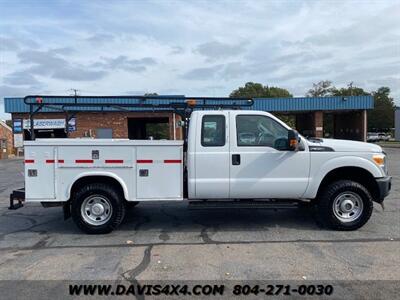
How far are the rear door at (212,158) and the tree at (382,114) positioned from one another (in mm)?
95387

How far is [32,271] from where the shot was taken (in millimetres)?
5625

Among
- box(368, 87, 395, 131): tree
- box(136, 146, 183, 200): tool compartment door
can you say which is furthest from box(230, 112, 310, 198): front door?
box(368, 87, 395, 131): tree

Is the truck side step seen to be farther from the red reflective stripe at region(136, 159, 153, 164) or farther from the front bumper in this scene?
the front bumper

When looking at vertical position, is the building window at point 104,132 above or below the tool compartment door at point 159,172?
above

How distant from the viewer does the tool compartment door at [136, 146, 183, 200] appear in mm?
7371

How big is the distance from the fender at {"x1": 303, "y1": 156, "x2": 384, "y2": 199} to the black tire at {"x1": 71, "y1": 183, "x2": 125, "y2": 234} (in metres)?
3.29

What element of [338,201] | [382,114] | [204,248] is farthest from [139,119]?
[382,114]

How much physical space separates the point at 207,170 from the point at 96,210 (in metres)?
2.06

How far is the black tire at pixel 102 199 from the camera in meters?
7.38

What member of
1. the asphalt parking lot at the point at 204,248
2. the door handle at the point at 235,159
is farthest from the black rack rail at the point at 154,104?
the asphalt parking lot at the point at 204,248

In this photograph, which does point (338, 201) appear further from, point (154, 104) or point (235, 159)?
point (154, 104)

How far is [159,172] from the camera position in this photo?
292 inches

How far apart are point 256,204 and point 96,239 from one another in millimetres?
2801

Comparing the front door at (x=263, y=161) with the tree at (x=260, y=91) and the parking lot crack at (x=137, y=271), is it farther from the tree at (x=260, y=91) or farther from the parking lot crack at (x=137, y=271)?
the tree at (x=260, y=91)
